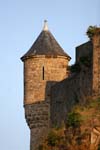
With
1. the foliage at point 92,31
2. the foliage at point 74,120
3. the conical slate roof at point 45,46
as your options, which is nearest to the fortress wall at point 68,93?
the foliage at point 92,31

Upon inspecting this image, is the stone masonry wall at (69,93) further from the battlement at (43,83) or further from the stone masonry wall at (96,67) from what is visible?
the stone masonry wall at (96,67)

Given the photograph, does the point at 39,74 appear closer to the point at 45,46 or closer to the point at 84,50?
the point at 45,46

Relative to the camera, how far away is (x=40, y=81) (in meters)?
39.5

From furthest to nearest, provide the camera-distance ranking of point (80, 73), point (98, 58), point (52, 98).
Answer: point (52, 98) → point (80, 73) → point (98, 58)

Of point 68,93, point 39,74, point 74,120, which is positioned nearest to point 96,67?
point 74,120

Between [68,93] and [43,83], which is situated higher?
[43,83]

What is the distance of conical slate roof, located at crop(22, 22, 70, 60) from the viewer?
131ft

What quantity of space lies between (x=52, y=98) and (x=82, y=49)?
158 inches

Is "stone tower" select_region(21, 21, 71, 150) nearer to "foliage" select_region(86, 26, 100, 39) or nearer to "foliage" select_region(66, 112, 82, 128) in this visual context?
"foliage" select_region(86, 26, 100, 39)

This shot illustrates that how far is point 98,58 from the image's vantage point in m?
32.2

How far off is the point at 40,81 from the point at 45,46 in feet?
6.08

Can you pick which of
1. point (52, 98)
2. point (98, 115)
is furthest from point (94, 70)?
point (52, 98)

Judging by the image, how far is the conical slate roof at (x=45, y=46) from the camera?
131 ft

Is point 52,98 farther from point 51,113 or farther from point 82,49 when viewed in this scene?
point 82,49
